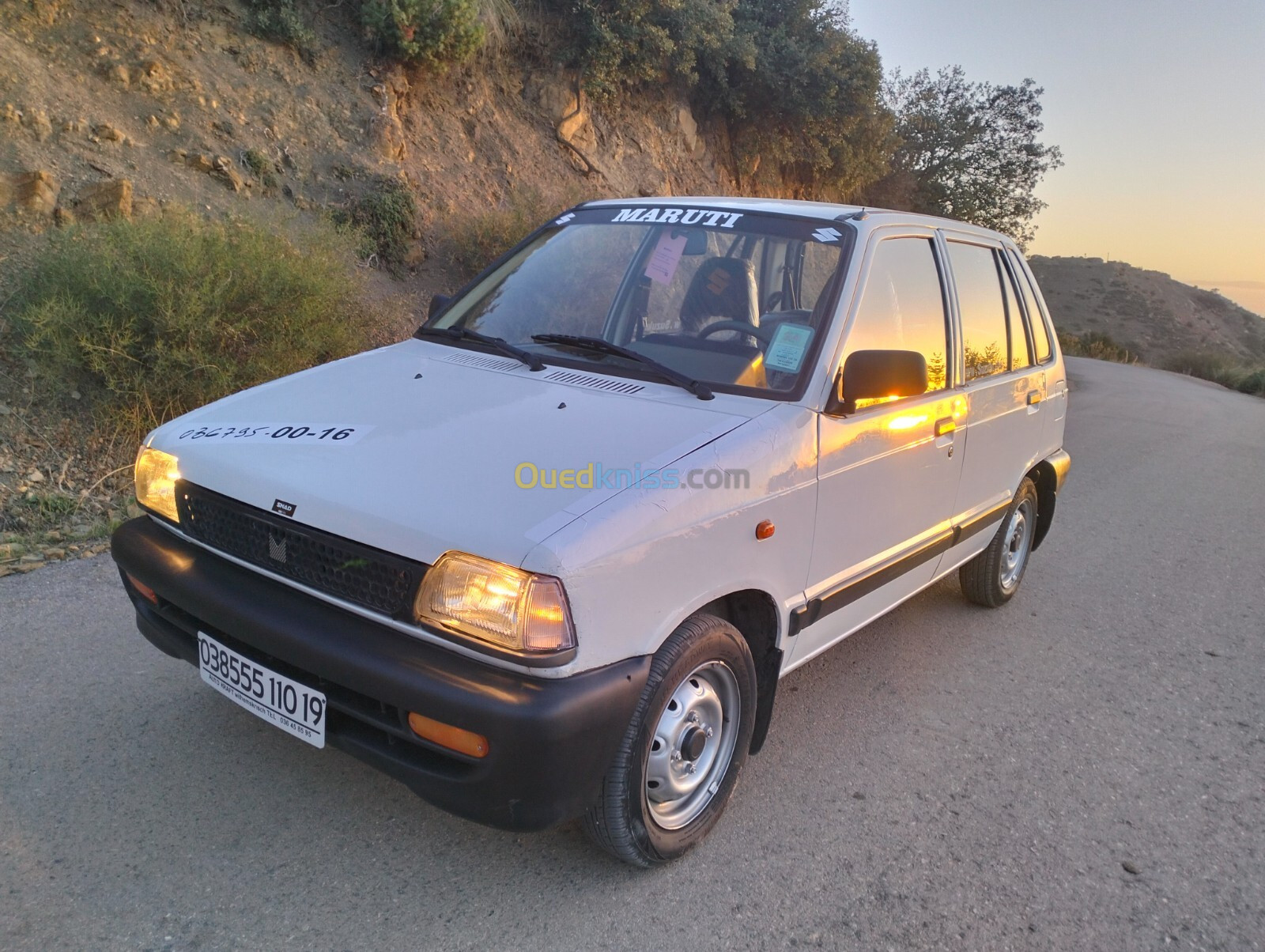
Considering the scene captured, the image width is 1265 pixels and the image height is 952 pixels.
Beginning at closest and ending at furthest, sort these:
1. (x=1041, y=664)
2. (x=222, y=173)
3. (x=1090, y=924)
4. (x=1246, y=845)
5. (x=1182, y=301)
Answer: (x=1090, y=924) → (x=1246, y=845) → (x=1041, y=664) → (x=222, y=173) → (x=1182, y=301)

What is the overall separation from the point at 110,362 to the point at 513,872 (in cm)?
449

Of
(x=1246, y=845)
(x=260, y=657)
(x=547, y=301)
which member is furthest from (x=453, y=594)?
(x=1246, y=845)

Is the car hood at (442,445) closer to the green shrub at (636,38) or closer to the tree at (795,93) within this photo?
the green shrub at (636,38)

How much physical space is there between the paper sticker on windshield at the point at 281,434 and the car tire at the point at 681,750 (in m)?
1.09

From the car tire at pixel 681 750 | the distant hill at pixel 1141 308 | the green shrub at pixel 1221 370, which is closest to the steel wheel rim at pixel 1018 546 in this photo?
the car tire at pixel 681 750

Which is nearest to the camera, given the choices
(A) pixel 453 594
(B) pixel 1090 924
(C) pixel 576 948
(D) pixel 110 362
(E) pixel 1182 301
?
(A) pixel 453 594

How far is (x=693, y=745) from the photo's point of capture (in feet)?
8.48

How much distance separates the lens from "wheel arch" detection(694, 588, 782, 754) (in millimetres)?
2729

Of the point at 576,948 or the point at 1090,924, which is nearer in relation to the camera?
the point at 576,948

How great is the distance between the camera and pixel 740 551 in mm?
2516

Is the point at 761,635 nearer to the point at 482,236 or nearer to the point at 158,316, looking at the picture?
the point at 158,316

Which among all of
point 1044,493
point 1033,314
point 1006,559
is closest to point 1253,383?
point 1044,493

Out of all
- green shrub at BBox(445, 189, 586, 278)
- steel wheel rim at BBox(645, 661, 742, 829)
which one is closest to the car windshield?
steel wheel rim at BBox(645, 661, 742, 829)

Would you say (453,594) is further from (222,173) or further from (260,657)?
(222,173)
